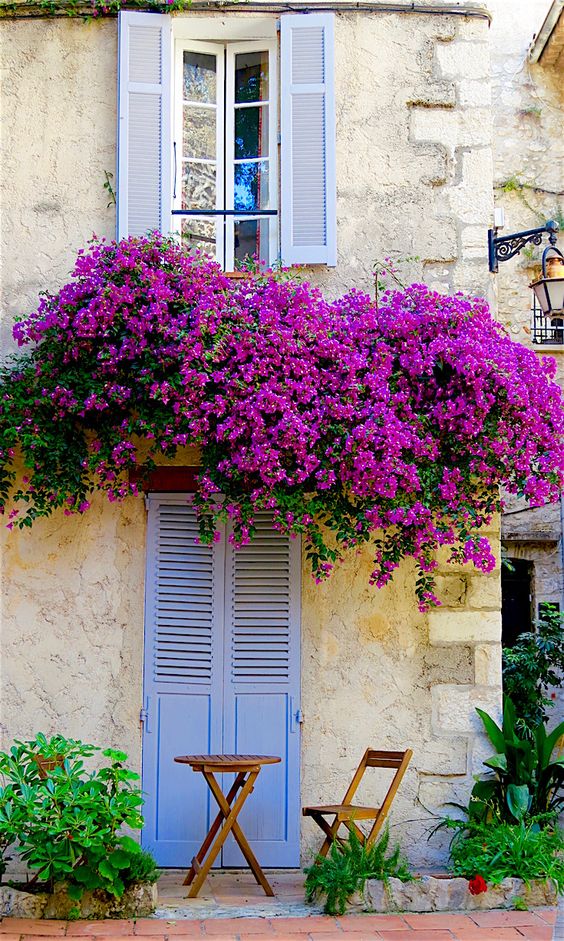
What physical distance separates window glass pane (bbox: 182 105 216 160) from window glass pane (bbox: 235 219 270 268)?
0.51 m

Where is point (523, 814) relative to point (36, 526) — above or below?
below

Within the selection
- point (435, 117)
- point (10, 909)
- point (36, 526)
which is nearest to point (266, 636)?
point (36, 526)

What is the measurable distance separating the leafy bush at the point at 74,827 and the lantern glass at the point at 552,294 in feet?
12.1

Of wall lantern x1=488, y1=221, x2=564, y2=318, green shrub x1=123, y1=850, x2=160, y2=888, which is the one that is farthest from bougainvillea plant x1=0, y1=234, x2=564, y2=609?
green shrub x1=123, y1=850, x2=160, y2=888

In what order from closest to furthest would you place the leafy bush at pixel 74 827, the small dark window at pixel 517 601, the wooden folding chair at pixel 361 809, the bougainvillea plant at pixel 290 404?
the leafy bush at pixel 74 827 < the wooden folding chair at pixel 361 809 < the bougainvillea plant at pixel 290 404 < the small dark window at pixel 517 601

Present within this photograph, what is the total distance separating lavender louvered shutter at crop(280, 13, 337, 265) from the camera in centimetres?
694

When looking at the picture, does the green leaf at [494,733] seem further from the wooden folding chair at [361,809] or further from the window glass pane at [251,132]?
the window glass pane at [251,132]

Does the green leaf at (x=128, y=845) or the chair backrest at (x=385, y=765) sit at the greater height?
the chair backrest at (x=385, y=765)

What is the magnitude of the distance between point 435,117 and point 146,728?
4.14 m

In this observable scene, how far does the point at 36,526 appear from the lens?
677 centimetres

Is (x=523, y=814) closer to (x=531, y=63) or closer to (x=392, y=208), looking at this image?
(x=392, y=208)

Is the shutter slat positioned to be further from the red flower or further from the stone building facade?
the stone building facade

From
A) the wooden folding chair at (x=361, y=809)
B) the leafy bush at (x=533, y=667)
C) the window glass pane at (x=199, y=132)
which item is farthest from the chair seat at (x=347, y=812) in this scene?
the window glass pane at (x=199, y=132)

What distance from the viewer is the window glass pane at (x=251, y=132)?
7395mm
